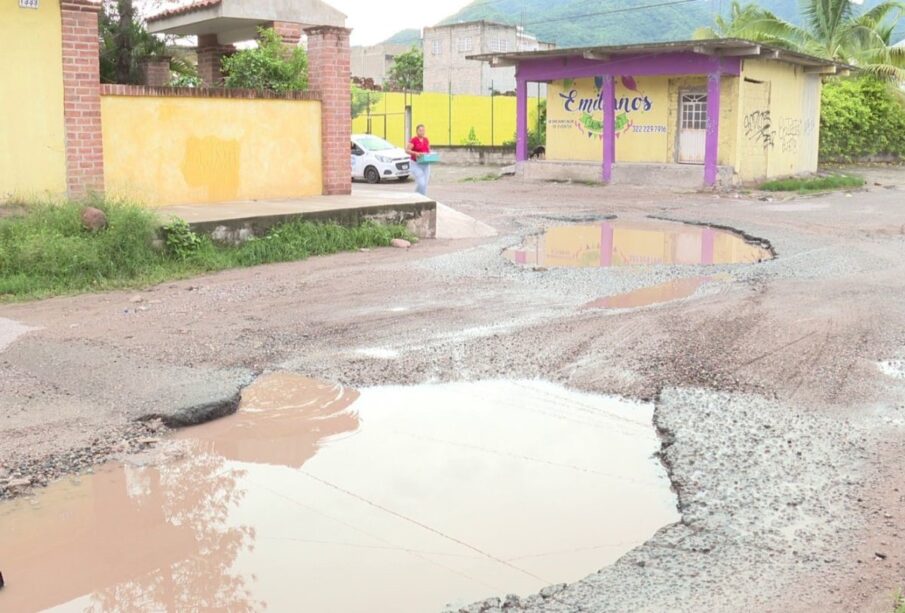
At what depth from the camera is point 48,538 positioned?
4289 millimetres

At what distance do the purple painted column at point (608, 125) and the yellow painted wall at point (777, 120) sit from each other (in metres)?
3.43

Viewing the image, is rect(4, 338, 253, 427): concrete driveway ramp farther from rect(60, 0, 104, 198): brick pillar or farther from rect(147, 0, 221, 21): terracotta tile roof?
rect(147, 0, 221, 21): terracotta tile roof

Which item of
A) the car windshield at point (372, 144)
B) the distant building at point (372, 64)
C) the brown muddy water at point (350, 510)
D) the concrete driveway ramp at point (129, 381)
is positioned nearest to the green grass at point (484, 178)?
the car windshield at point (372, 144)

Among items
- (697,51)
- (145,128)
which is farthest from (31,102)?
(697,51)

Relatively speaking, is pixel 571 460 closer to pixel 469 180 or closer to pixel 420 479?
pixel 420 479

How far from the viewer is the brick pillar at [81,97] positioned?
1139 centimetres

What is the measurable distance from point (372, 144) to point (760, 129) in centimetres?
1144

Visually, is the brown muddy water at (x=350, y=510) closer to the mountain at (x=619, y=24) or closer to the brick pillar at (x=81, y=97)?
the brick pillar at (x=81, y=97)

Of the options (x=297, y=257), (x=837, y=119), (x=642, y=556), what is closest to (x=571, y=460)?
(x=642, y=556)

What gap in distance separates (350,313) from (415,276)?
6.76 feet

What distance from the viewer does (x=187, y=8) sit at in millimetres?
18156

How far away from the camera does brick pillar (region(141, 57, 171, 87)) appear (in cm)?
1702

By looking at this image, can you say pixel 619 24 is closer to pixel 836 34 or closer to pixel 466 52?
pixel 466 52

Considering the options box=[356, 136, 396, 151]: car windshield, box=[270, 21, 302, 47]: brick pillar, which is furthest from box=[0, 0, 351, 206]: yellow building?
box=[356, 136, 396, 151]: car windshield
